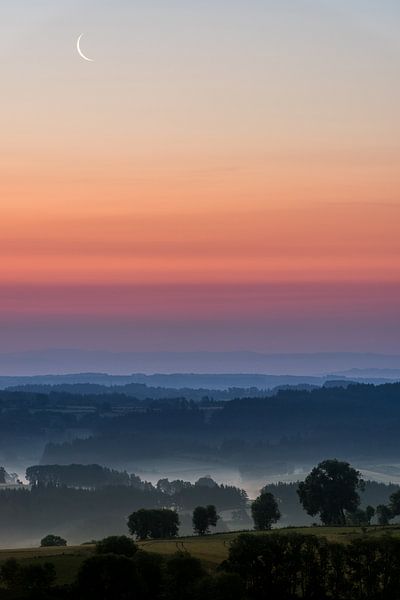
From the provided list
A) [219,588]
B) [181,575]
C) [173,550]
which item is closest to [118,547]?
[181,575]

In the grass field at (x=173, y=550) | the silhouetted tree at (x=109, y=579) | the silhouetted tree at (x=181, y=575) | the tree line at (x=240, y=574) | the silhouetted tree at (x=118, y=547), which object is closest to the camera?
the silhouetted tree at (x=109, y=579)

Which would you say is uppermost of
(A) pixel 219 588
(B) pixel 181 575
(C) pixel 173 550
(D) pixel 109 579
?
(C) pixel 173 550

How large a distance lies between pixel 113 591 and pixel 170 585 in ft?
25.4

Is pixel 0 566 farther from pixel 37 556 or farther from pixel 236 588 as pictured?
pixel 236 588

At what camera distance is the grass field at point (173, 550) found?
5369 inches

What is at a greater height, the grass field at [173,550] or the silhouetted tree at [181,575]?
the grass field at [173,550]

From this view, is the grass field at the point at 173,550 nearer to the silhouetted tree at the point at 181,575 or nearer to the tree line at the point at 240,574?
the tree line at the point at 240,574

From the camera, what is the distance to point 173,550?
154250 millimetres

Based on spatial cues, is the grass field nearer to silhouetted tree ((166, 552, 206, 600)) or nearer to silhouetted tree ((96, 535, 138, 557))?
silhouetted tree ((96, 535, 138, 557))

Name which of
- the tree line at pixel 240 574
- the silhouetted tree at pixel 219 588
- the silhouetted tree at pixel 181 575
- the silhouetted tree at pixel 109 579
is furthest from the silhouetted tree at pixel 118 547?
the silhouetted tree at pixel 219 588

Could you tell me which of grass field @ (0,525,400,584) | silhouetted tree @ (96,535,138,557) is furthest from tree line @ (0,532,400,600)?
grass field @ (0,525,400,584)

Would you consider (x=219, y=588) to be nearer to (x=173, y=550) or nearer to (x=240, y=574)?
(x=240, y=574)

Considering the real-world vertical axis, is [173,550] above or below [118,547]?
above

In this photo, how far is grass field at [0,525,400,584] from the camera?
447 ft
